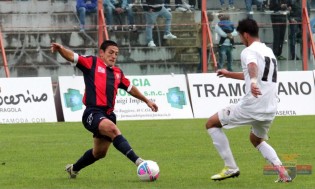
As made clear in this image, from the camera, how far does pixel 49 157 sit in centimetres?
1677

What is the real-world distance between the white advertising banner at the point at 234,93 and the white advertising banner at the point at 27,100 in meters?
4.24

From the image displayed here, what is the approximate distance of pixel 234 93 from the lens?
28625mm

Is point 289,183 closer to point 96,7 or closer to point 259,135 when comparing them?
point 259,135

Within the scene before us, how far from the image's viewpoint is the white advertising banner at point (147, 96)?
1086 inches

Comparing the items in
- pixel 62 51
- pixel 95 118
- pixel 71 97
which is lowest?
pixel 71 97

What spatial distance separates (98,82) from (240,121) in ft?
6.68

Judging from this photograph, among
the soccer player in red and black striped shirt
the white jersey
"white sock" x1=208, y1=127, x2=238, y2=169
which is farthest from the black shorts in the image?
the white jersey

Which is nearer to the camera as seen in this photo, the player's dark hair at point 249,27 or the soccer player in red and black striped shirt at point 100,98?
the player's dark hair at point 249,27

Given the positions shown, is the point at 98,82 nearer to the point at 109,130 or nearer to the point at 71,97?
the point at 109,130

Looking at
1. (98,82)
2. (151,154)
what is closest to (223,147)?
(98,82)

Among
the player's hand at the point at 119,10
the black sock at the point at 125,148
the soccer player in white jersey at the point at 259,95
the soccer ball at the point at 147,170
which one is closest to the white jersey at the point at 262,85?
Answer: the soccer player in white jersey at the point at 259,95

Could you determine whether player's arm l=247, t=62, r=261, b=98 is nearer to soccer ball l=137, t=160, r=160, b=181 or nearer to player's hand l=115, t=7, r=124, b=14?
soccer ball l=137, t=160, r=160, b=181

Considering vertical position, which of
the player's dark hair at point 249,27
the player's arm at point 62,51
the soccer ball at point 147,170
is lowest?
the soccer ball at point 147,170

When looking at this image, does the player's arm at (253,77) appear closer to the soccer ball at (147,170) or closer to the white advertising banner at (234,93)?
the soccer ball at (147,170)
